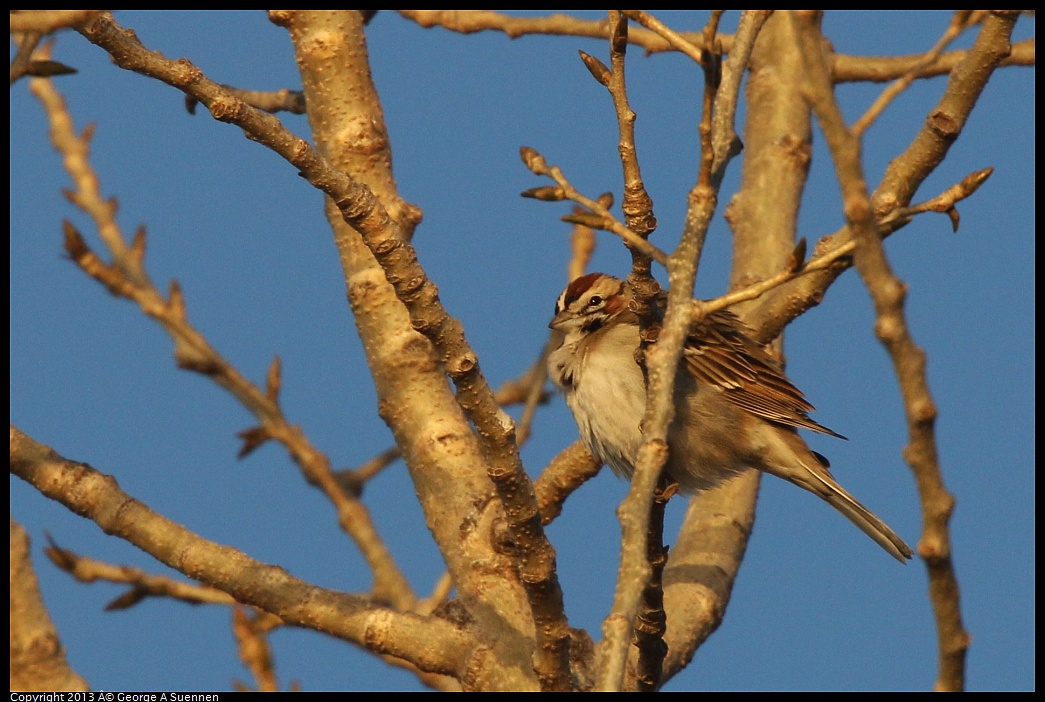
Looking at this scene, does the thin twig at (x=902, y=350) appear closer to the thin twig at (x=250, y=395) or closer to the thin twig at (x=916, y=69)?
the thin twig at (x=916, y=69)

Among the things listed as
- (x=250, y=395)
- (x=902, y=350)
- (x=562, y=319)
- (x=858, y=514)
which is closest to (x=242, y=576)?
(x=250, y=395)

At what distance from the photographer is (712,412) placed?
6.14 meters

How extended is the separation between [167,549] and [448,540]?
1.13 metres

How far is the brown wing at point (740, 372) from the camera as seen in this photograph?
6184 mm

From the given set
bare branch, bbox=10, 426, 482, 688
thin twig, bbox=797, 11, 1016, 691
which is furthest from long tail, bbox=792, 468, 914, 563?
thin twig, bbox=797, 11, 1016, 691

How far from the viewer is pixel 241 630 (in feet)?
15.9

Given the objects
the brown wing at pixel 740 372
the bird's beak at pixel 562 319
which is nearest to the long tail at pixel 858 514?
the brown wing at pixel 740 372

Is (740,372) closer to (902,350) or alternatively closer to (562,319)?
(562,319)

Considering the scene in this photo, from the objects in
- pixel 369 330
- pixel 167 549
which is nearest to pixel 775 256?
pixel 369 330

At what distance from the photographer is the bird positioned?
19.5ft

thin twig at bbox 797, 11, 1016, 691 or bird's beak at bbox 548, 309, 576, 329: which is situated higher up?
bird's beak at bbox 548, 309, 576, 329

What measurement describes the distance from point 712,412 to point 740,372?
0.28m

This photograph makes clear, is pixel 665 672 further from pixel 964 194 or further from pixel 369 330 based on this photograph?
pixel 964 194

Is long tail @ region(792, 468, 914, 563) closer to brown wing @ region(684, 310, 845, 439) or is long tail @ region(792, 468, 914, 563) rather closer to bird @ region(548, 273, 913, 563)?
bird @ region(548, 273, 913, 563)
